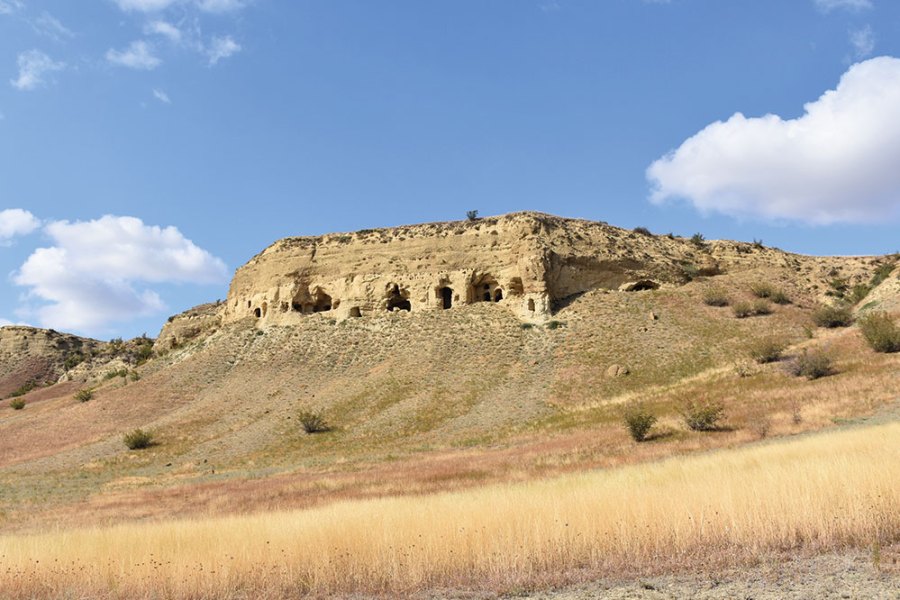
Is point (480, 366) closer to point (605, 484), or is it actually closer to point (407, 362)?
point (407, 362)

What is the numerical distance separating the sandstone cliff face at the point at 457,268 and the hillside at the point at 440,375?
208 millimetres

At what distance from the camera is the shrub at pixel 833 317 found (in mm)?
42656

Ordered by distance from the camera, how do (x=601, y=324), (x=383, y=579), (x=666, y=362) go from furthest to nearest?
(x=601, y=324), (x=666, y=362), (x=383, y=579)

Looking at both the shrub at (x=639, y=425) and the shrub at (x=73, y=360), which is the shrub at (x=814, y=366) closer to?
the shrub at (x=639, y=425)

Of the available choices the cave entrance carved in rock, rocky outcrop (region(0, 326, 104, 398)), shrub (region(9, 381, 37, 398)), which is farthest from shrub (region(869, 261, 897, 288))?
rocky outcrop (region(0, 326, 104, 398))

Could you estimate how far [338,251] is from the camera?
57.8 meters

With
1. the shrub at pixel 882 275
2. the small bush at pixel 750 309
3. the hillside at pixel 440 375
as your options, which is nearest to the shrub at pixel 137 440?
the hillside at pixel 440 375

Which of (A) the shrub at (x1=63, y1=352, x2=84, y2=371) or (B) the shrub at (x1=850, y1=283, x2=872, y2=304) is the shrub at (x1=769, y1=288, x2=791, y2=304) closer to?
(B) the shrub at (x1=850, y1=283, x2=872, y2=304)

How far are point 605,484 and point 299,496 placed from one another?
11139mm

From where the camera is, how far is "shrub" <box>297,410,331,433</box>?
3678 centimetres

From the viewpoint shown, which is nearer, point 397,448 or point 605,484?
point 605,484

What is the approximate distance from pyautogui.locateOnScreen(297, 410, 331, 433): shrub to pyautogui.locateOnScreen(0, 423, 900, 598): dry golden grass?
84.5 ft

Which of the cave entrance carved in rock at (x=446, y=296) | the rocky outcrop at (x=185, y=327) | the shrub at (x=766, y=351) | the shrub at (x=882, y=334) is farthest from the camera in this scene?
the rocky outcrop at (x=185, y=327)

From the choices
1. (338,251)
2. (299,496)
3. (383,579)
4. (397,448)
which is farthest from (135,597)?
(338,251)
